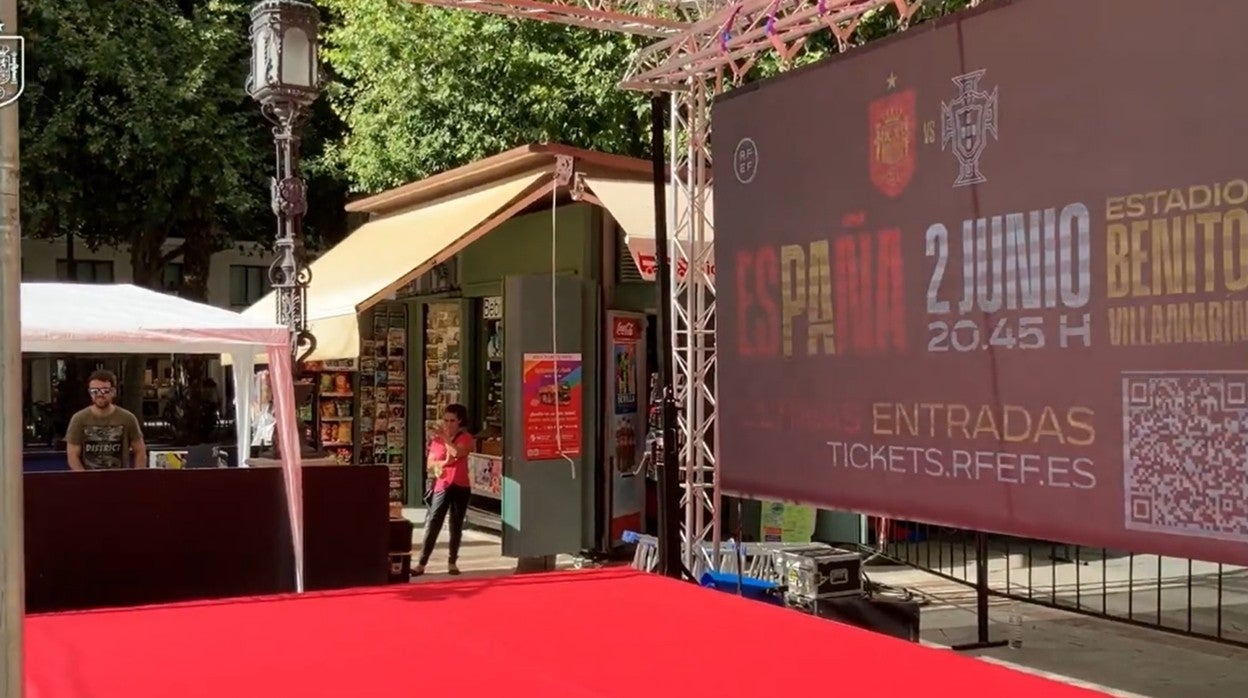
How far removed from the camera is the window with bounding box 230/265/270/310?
32.2 meters

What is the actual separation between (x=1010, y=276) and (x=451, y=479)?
265 inches

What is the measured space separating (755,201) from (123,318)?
4359 mm

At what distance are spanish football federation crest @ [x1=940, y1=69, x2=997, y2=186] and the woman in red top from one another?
21.2 feet

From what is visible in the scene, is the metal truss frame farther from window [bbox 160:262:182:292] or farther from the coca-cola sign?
window [bbox 160:262:182:292]

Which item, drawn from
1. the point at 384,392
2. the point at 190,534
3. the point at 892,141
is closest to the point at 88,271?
the point at 384,392

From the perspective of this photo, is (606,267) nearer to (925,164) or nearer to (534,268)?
(534,268)

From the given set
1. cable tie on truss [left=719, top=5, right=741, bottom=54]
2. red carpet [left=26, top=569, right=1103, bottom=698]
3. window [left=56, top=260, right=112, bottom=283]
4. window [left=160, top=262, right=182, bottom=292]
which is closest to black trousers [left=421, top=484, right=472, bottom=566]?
red carpet [left=26, top=569, right=1103, bottom=698]

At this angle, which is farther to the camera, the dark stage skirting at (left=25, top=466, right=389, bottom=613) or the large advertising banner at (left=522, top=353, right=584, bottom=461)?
the large advertising banner at (left=522, top=353, right=584, bottom=461)

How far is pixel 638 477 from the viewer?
1215 cm

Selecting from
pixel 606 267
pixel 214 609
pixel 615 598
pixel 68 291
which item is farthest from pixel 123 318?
pixel 606 267

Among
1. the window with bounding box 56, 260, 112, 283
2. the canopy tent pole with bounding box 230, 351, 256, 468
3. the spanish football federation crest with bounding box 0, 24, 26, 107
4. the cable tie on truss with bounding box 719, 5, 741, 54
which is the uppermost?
the window with bounding box 56, 260, 112, 283

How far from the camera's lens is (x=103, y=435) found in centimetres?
983

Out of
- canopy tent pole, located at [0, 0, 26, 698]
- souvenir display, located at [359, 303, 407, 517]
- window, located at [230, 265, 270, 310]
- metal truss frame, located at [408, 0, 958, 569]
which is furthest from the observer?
window, located at [230, 265, 270, 310]

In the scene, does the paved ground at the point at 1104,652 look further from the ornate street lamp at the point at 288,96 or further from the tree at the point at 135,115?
the tree at the point at 135,115
